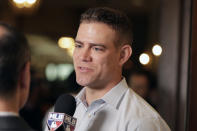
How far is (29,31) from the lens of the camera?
916cm

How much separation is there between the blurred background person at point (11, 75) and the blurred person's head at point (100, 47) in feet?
2.09

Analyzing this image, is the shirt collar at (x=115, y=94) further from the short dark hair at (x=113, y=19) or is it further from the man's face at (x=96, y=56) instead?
the short dark hair at (x=113, y=19)

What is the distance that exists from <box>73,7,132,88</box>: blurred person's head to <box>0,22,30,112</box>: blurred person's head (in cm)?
63

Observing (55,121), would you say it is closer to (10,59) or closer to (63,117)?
(63,117)

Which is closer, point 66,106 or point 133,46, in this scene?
point 66,106

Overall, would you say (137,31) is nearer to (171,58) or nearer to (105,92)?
(171,58)

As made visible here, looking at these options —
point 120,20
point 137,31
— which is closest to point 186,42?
point 120,20

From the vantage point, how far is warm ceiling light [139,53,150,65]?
482 centimetres

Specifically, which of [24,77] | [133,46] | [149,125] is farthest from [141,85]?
[24,77]

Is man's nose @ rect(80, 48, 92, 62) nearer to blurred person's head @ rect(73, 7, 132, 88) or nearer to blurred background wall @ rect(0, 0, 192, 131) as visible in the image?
blurred person's head @ rect(73, 7, 132, 88)

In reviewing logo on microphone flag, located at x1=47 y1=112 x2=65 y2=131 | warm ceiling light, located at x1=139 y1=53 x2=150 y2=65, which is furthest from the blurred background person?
warm ceiling light, located at x1=139 y1=53 x2=150 y2=65

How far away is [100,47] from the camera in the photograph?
187 centimetres

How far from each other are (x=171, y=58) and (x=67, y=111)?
946 millimetres

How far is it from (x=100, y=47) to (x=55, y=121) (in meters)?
0.41
